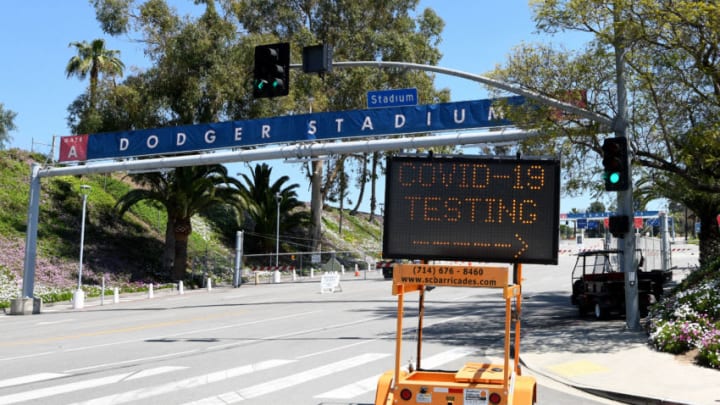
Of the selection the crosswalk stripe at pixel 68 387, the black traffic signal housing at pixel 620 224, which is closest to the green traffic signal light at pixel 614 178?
the black traffic signal housing at pixel 620 224

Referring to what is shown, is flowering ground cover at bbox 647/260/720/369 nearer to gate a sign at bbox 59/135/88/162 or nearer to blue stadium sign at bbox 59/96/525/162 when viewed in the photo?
blue stadium sign at bbox 59/96/525/162

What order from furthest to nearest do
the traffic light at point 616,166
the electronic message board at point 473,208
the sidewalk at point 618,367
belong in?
1. the traffic light at point 616,166
2. the sidewalk at point 618,367
3. the electronic message board at point 473,208

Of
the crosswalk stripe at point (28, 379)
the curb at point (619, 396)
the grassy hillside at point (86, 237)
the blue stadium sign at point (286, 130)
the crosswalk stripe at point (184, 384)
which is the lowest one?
the crosswalk stripe at point (28, 379)

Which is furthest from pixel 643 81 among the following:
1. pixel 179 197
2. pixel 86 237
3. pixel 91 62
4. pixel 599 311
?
pixel 91 62

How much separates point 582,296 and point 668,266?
82.1 ft

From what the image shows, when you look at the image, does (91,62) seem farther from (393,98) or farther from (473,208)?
(473,208)

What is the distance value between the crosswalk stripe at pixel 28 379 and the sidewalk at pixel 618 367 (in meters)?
8.49

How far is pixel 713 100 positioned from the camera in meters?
17.0

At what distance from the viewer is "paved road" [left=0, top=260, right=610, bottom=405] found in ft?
35.6

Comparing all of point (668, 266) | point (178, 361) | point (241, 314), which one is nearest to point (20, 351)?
point (178, 361)

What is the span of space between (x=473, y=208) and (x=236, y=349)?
9.18 meters

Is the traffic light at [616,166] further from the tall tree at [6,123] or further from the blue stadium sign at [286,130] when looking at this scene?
the tall tree at [6,123]

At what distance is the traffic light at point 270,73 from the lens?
47.9ft

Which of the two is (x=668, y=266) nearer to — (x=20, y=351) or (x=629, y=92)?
(x=629, y=92)
